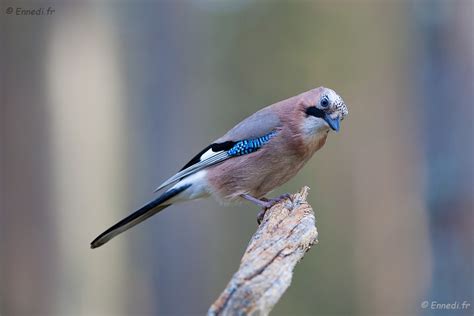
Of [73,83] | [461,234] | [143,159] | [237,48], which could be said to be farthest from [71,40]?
[237,48]

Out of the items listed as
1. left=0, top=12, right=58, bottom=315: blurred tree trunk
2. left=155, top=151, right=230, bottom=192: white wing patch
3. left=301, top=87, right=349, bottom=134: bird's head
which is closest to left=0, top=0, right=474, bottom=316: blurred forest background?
left=0, top=12, right=58, bottom=315: blurred tree trunk

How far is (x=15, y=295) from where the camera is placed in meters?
8.49

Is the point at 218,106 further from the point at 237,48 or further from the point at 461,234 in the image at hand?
the point at 461,234

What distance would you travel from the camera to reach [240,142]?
6.10m

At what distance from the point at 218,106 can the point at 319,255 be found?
4.67 meters

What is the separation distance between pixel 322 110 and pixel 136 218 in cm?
186

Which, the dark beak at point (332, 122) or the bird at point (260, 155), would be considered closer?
the dark beak at point (332, 122)

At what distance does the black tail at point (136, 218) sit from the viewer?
5.46m

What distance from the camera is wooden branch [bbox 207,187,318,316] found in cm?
312

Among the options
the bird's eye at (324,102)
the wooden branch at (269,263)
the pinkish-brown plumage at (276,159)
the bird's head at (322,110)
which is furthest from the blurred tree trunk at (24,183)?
the wooden branch at (269,263)

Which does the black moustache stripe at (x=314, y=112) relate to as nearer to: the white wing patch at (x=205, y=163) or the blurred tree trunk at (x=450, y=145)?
the white wing patch at (x=205, y=163)

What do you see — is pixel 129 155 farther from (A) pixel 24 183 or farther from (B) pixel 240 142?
(B) pixel 240 142

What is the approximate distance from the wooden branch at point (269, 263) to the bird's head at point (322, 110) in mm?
1099

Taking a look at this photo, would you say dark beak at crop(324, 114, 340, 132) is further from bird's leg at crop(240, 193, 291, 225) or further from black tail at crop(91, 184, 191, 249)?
black tail at crop(91, 184, 191, 249)
